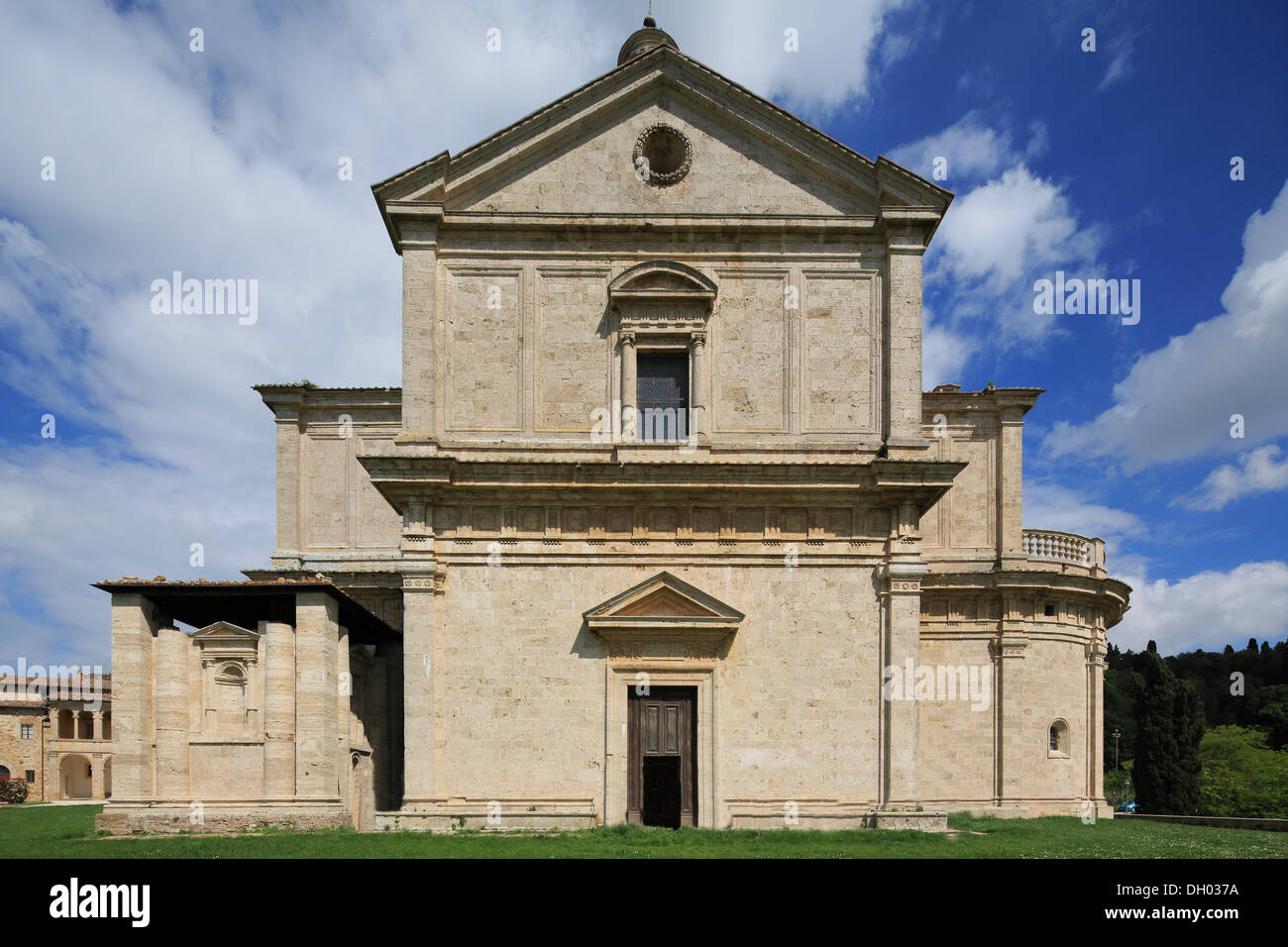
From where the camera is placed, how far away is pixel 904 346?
21969 millimetres

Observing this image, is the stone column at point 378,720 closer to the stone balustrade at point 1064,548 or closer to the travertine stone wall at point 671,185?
the travertine stone wall at point 671,185

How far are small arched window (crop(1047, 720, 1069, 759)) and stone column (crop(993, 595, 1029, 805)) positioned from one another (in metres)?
1.41

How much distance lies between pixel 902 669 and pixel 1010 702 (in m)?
9.14

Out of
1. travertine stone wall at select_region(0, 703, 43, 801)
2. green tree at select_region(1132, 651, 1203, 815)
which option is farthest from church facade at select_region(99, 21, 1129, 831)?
travertine stone wall at select_region(0, 703, 43, 801)

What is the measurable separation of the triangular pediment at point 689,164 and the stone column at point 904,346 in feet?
3.44

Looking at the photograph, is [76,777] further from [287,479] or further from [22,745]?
[287,479]

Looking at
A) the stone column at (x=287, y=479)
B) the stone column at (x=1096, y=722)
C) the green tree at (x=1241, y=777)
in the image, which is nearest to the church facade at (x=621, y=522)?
the stone column at (x=287, y=479)

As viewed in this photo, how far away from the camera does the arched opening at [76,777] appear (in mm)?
62997

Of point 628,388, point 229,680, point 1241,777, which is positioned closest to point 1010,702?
point 628,388

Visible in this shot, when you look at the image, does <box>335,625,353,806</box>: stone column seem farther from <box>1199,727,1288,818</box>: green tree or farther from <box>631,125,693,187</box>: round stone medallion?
<box>1199,727,1288,818</box>: green tree

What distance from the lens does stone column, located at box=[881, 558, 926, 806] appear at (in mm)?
20422

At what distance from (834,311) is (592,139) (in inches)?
269

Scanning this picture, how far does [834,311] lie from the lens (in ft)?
73.5
